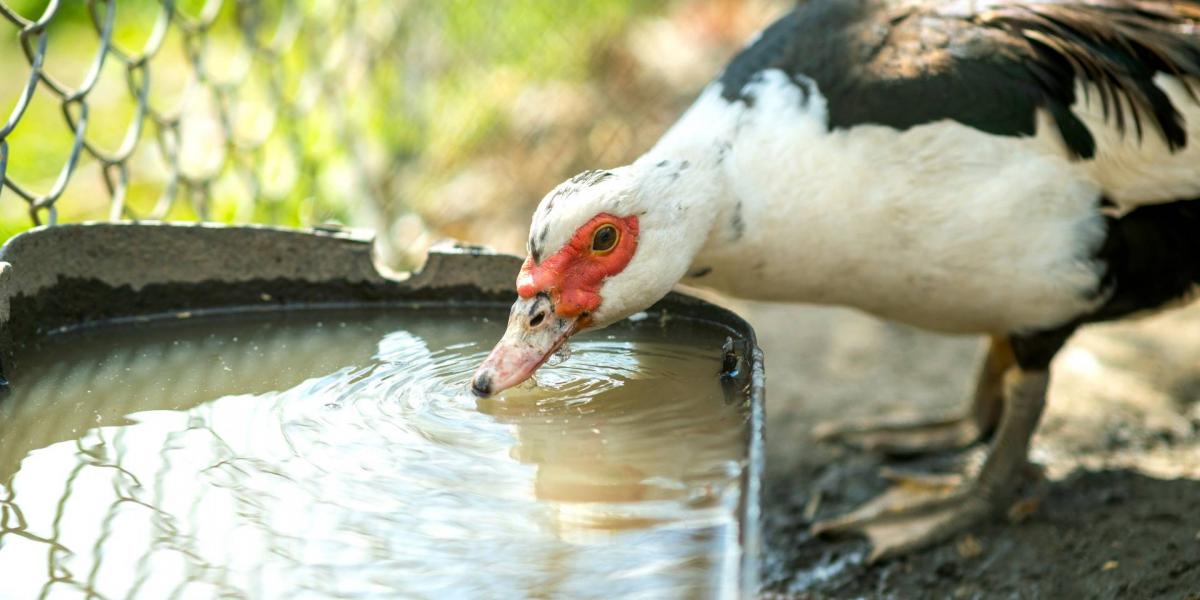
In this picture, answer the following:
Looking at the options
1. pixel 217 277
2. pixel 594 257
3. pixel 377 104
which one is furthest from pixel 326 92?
pixel 594 257

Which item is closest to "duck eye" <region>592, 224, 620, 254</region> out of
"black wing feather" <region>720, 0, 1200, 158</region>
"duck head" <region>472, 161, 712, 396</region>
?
"duck head" <region>472, 161, 712, 396</region>

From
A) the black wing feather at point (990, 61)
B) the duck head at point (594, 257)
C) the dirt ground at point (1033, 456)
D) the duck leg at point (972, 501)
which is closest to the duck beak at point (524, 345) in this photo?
the duck head at point (594, 257)

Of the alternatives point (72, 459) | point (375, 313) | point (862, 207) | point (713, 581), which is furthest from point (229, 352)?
point (862, 207)

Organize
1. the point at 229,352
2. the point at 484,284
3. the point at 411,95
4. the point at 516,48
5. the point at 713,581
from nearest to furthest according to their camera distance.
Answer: the point at 713,581, the point at 229,352, the point at 484,284, the point at 411,95, the point at 516,48

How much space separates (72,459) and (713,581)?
0.90m

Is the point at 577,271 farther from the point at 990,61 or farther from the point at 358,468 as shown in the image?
the point at 990,61

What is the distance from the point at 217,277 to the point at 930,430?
2.08m

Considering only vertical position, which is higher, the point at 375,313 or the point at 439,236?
the point at 439,236

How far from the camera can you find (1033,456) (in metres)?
3.21

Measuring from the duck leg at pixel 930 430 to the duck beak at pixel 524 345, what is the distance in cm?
154

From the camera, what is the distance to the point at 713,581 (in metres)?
1.32

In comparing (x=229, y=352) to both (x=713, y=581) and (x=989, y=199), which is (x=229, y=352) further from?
(x=989, y=199)

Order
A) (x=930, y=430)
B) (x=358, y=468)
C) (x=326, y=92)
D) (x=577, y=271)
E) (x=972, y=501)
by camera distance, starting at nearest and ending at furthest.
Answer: (x=358, y=468) < (x=577, y=271) < (x=972, y=501) < (x=930, y=430) < (x=326, y=92)

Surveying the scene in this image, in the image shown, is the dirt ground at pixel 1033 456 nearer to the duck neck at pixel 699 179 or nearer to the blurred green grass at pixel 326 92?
the duck neck at pixel 699 179
